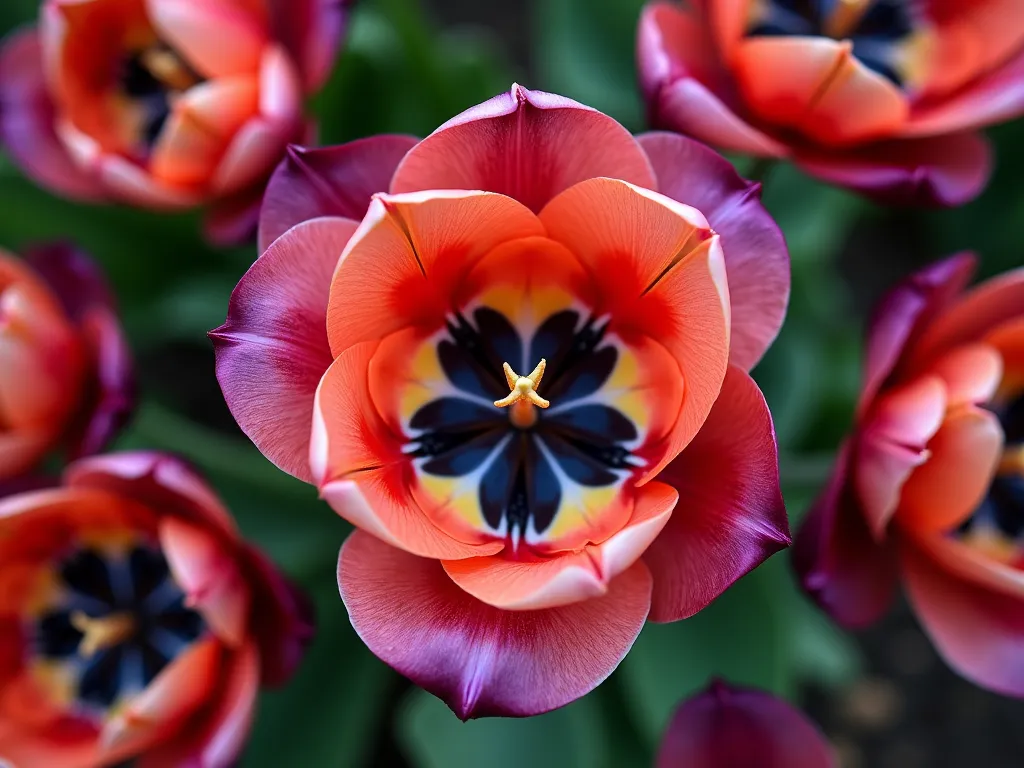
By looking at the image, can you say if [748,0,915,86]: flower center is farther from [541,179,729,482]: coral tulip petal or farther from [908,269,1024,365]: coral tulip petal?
[541,179,729,482]: coral tulip petal

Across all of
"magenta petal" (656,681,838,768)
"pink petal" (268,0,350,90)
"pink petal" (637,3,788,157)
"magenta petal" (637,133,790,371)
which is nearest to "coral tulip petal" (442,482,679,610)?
"magenta petal" (637,133,790,371)

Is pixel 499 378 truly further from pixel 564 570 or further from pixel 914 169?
pixel 914 169

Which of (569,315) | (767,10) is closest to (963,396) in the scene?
(569,315)

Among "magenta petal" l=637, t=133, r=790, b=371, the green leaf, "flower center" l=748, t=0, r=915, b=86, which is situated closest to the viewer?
"magenta petal" l=637, t=133, r=790, b=371

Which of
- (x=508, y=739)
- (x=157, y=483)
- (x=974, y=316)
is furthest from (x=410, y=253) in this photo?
(x=508, y=739)

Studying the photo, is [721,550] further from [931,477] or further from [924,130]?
[924,130]

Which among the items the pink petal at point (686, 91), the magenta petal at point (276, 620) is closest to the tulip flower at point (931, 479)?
the pink petal at point (686, 91)
